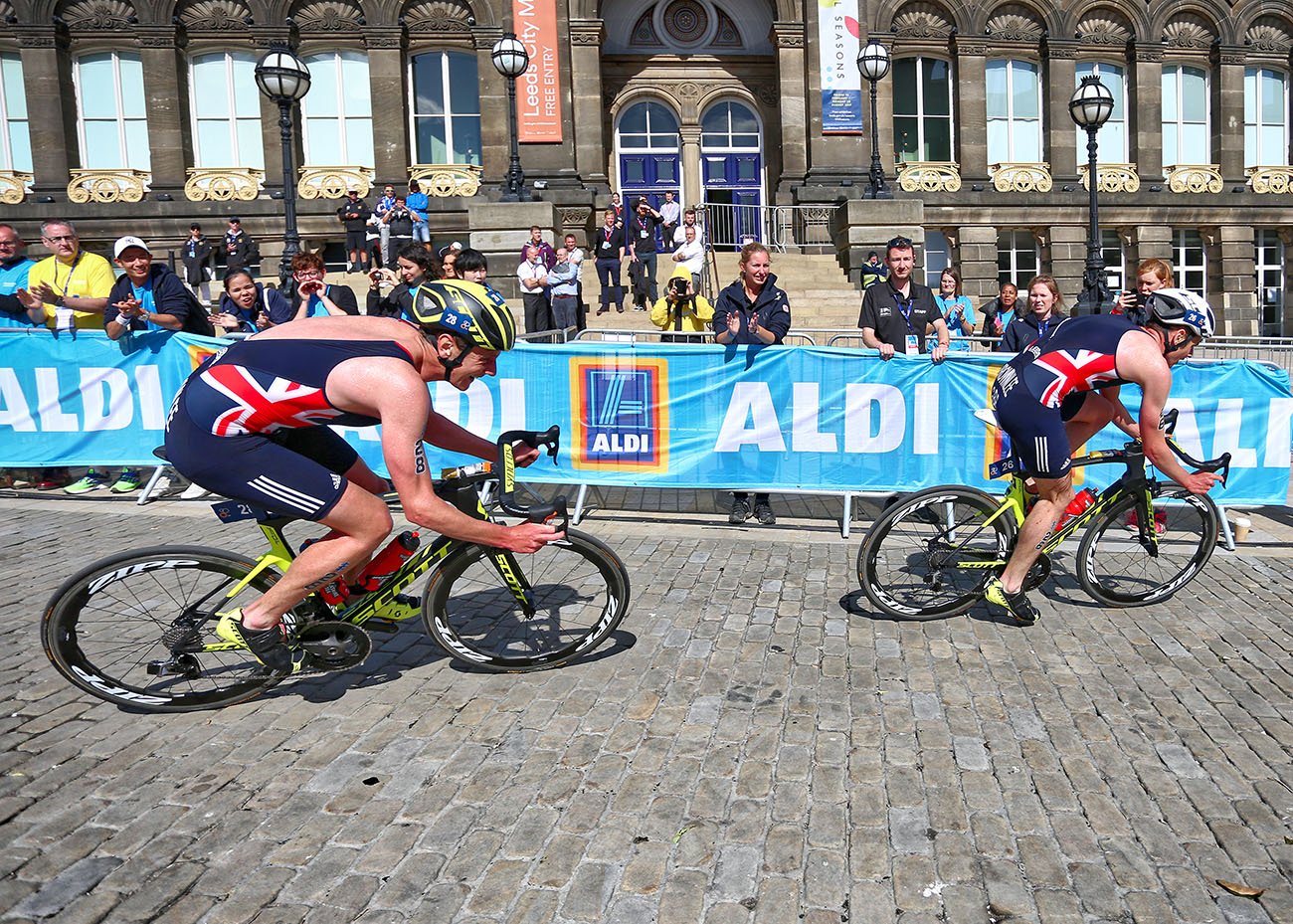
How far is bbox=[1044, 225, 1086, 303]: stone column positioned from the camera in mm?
27719

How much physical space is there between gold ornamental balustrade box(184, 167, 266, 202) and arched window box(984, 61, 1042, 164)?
20.9 meters

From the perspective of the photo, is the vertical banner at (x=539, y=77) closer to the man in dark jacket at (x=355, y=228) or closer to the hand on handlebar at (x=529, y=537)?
the man in dark jacket at (x=355, y=228)

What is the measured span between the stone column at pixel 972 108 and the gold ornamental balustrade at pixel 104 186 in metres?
22.7

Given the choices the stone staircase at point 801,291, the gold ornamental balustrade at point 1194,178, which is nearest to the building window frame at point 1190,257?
the gold ornamental balustrade at point 1194,178

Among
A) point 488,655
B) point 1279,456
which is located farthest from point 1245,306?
point 488,655

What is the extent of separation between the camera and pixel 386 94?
26.0m

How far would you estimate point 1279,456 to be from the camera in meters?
7.82

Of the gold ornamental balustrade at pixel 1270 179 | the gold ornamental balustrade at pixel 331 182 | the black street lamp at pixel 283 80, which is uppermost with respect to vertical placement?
the gold ornamental balustrade at pixel 331 182

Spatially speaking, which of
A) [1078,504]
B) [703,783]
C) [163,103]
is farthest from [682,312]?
[163,103]

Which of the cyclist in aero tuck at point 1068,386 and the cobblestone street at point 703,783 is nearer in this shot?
the cobblestone street at point 703,783

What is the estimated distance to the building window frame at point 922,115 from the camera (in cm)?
2739

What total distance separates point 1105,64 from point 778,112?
10.3m

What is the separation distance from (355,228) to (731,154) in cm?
1137

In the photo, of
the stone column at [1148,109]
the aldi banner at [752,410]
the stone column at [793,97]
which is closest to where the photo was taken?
the aldi banner at [752,410]
